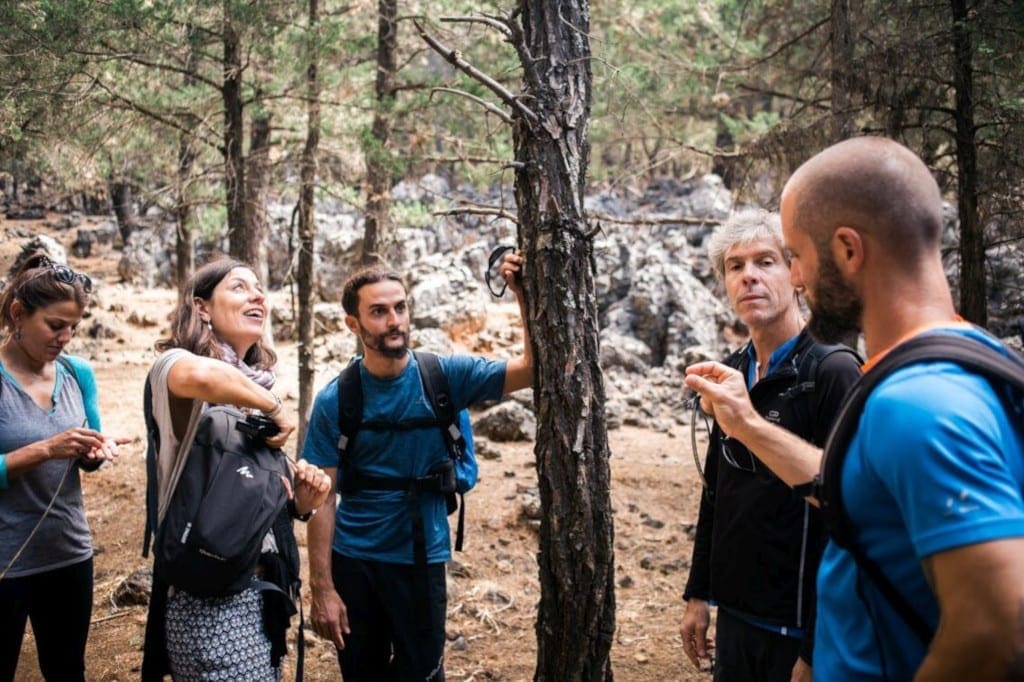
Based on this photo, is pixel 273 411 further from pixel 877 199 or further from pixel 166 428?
pixel 877 199

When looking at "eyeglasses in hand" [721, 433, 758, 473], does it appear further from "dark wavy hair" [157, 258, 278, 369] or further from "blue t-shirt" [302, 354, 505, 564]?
"dark wavy hair" [157, 258, 278, 369]

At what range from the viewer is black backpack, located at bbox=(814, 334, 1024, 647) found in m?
1.27

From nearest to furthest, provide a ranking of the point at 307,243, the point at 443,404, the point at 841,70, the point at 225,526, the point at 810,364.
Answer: the point at 225,526 → the point at 810,364 → the point at 443,404 → the point at 841,70 → the point at 307,243

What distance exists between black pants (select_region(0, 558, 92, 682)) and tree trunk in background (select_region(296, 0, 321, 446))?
5.84 m

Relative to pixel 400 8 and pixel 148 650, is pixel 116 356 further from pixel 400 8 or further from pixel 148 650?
pixel 148 650

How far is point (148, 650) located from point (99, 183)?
10.1 m

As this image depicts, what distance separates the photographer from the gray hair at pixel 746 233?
2900 millimetres

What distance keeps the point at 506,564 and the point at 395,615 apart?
388 centimetres

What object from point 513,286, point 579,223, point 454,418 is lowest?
point 454,418

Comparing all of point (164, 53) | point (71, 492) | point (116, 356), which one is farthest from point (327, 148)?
point (116, 356)

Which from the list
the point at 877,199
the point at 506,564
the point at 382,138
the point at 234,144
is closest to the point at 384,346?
the point at 877,199

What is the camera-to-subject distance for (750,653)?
8.55ft

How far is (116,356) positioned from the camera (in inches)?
679

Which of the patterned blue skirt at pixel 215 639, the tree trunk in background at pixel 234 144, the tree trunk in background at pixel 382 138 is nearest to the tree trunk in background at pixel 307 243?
the tree trunk in background at pixel 382 138
